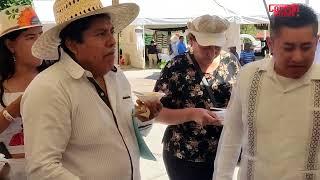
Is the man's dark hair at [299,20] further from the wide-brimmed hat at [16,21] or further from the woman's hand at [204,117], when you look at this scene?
the wide-brimmed hat at [16,21]

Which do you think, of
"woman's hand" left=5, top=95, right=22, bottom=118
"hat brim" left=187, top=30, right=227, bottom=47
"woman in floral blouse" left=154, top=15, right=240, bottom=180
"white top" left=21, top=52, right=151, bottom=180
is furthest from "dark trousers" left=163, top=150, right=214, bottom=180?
"woman's hand" left=5, top=95, right=22, bottom=118

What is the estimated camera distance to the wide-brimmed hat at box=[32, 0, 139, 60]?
1.80 meters

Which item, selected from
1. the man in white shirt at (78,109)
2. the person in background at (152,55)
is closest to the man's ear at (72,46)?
the man in white shirt at (78,109)

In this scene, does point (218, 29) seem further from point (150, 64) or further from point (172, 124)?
point (150, 64)

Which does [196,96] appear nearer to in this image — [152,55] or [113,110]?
[113,110]

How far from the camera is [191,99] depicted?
275 centimetres

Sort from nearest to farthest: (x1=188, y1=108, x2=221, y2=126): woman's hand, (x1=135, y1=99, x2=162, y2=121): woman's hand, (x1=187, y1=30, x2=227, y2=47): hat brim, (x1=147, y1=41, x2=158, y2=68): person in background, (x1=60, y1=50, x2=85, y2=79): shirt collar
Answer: (x1=60, y1=50, x2=85, y2=79): shirt collar
(x1=135, y1=99, x2=162, y2=121): woman's hand
(x1=188, y1=108, x2=221, y2=126): woman's hand
(x1=187, y1=30, x2=227, y2=47): hat brim
(x1=147, y1=41, x2=158, y2=68): person in background

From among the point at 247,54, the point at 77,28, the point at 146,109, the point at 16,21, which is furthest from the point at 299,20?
the point at 247,54

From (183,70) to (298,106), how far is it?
116cm

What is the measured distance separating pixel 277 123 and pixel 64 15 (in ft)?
3.30

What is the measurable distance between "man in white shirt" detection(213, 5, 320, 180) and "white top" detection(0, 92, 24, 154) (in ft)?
3.83

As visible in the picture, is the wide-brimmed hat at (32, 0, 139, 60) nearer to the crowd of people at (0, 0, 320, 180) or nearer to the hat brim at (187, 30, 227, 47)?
the crowd of people at (0, 0, 320, 180)

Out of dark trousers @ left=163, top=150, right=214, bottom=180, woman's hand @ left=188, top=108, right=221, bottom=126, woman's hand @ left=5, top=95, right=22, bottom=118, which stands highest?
woman's hand @ left=5, top=95, right=22, bottom=118

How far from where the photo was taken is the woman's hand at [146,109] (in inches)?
79.0
